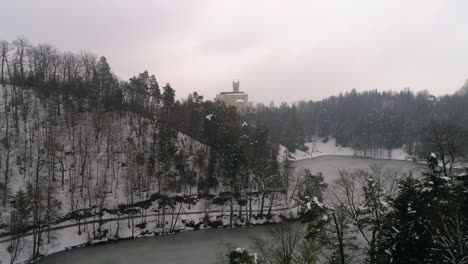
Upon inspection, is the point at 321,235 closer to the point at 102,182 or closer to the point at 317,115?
the point at 102,182

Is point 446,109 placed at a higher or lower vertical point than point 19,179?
higher

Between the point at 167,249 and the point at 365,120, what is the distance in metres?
77.3

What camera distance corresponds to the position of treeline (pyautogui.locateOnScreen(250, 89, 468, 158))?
78188 millimetres

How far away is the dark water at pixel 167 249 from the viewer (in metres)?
23.6

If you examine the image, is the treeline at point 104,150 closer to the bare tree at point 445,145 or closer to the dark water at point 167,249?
the dark water at point 167,249

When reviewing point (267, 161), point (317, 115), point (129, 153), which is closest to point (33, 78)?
point (129, 153)

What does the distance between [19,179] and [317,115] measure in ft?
279

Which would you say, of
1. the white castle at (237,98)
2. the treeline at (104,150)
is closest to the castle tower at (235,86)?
the white castle at (237,98)

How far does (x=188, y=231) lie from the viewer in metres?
30.3

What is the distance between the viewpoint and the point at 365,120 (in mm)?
89000

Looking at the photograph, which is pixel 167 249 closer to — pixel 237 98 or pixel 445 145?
pixel 445 145

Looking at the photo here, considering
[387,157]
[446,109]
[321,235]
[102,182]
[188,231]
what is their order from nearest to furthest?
[321,235] < [188,231] < [102,182] < [387,157] < [446,109]

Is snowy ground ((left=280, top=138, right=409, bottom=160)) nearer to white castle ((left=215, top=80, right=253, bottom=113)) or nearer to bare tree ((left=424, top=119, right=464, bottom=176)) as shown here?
white castle ((left=215, top=80, right=253, bottom=113))

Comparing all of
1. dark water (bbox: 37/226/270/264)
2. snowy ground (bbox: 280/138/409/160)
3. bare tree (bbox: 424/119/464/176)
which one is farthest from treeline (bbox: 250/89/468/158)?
bare tree (bbox: 424/119/464/176)
